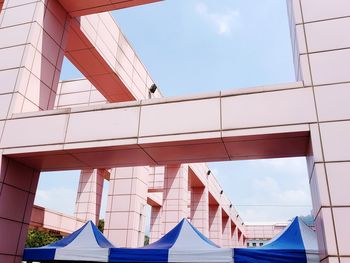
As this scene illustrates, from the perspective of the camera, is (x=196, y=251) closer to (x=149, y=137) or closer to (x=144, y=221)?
(x=149, y=137)

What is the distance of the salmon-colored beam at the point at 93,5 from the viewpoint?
32.6 feet

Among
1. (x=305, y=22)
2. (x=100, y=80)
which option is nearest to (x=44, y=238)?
(x=100, y=80)

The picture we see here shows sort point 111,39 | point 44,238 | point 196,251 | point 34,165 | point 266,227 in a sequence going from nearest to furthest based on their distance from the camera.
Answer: point 196,251 < point 34,165 < point 111,39 < point 44,238 < point 266,227

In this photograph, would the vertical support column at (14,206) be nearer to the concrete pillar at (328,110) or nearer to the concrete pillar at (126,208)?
the concrete pillar at (126,208)

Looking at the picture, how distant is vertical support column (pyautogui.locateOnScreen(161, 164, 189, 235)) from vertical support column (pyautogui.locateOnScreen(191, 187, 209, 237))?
12.5 feet

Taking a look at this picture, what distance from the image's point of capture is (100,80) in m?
13.0

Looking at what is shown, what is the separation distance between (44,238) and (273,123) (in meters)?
36.5

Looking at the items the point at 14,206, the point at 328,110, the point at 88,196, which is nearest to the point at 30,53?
the point at 14,206

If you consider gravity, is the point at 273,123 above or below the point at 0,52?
below

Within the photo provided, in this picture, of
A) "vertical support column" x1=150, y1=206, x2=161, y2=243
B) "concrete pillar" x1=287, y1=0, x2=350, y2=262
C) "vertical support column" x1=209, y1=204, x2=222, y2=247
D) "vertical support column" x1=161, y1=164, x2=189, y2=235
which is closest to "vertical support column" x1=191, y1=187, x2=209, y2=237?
"vertical support column" x1=209, y1=204, x2=222, y2=247

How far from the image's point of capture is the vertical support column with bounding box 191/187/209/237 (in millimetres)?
21734

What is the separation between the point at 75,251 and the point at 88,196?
44.1ft

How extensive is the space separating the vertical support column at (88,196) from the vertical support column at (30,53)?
41.3 ft

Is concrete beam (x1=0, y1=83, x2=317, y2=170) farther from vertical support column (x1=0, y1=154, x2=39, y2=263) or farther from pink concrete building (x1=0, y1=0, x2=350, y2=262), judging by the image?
vertical support column (x1=0, y1=154, x2=39, y2=263)
